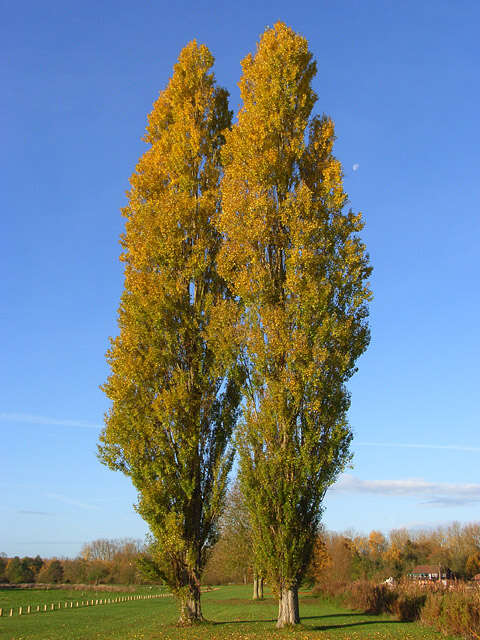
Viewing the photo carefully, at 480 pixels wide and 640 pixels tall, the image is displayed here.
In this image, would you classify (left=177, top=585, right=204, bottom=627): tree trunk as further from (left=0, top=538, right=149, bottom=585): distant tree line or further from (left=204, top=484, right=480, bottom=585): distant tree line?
(left=0, top=538, right=149, bottom=585): distant tree line

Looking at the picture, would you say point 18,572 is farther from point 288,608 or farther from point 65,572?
point 288,608

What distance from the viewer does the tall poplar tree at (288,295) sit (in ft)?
47.5

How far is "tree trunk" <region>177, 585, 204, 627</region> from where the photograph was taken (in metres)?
15.9

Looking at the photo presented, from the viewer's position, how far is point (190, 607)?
16.0 m

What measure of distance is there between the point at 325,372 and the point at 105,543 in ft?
447

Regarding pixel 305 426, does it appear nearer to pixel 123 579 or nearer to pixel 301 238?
pixel 301 238

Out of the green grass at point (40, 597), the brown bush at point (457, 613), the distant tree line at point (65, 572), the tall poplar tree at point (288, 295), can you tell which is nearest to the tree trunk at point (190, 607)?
the tall poplar tree at point (288, 295)

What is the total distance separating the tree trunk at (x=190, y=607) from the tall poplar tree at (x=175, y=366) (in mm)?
31

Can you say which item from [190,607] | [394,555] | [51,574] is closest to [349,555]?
[394,555]

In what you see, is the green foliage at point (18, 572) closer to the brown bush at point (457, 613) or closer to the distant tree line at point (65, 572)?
the distant tree line at point (65, 572)

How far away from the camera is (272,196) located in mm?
17406

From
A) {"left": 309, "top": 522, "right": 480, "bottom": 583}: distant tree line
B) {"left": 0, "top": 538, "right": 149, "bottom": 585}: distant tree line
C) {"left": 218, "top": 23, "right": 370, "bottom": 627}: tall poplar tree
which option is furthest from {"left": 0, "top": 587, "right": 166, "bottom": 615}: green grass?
{"left": 218, "top": 23, "right": 370, "bottom": 627}: tall poplar tree

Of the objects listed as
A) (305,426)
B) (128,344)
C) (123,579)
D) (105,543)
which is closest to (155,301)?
(128,344)

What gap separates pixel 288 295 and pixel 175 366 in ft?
15.0
